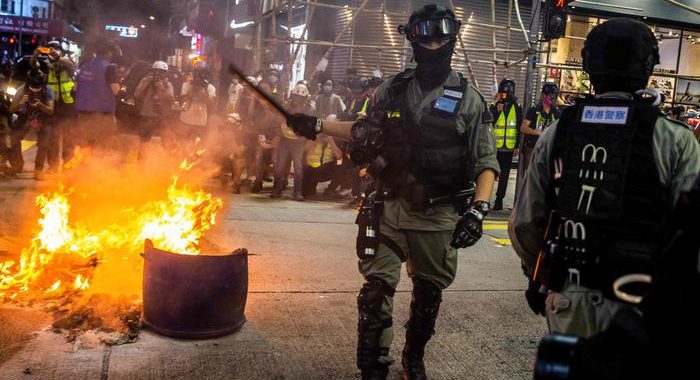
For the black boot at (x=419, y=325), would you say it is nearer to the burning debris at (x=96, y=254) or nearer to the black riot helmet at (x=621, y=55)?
the black riot helmet at (x=621, y=55)

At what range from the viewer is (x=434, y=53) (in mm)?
3703

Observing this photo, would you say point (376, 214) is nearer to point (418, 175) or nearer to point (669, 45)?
point (418, 175)

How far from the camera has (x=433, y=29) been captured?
12.0 ft

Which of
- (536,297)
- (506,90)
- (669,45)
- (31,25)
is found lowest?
(536,297)

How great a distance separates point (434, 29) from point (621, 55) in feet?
4.31

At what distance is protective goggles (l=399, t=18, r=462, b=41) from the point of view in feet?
12.0

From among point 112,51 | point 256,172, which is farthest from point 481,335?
point 112,51

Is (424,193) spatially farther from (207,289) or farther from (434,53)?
(207,289)

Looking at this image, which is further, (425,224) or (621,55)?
(425,224)

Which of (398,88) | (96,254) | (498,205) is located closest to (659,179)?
(398,88)

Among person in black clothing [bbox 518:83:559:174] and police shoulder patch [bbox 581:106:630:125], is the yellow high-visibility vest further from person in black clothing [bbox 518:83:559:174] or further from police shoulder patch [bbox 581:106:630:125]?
police shoulder patch [bbox 581:106:630:125]

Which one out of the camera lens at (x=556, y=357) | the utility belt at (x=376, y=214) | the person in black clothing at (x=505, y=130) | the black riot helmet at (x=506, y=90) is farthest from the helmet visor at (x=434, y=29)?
the black riot helmet at (x=506, y=90)

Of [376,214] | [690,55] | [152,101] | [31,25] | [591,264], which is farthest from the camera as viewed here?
[31,25]

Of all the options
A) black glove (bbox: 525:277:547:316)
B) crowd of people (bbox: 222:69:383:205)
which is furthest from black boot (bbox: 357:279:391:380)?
crowd of people (bbox: 222:69:383:205)
